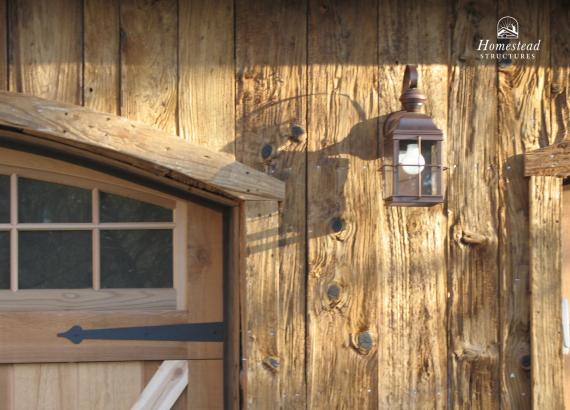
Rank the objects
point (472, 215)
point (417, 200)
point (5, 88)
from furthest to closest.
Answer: point (472, 215) → point (5, 88) → point (417, 200)

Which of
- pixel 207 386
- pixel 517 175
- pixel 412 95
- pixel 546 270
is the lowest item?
pixel 207 386

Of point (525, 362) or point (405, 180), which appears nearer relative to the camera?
point (405, 180)

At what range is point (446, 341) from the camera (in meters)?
3.28

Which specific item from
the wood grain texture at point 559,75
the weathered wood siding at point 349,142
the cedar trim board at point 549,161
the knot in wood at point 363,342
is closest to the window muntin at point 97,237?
the weathered wood siding at point 349,142

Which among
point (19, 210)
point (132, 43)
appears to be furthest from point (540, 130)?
point (19, 210)

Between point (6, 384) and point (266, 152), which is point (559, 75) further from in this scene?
point (6, 384)

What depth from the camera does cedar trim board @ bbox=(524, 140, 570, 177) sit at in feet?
10.9

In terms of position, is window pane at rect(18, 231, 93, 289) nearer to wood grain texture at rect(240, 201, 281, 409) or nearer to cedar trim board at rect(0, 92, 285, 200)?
cedar trim board at rect(0, 92, 285, 200)

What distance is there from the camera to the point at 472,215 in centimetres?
332

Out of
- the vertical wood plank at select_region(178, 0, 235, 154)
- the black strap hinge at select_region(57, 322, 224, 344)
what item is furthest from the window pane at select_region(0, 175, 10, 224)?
the vertical wood plank at select_region(178, 0, 235, 154)

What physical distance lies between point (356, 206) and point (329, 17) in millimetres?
761

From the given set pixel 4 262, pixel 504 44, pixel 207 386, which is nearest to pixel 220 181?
pixel 207 386

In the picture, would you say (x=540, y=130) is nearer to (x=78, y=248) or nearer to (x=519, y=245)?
(x=519, y=245)

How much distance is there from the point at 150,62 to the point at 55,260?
0.93 metres
